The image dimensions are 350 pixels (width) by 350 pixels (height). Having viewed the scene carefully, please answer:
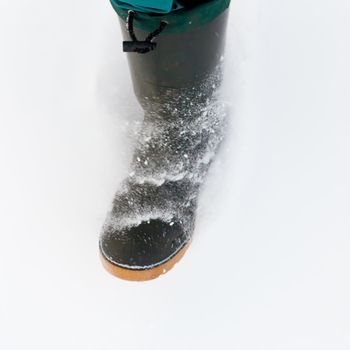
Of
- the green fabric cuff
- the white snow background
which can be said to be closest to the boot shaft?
Result: the green fabric cuff

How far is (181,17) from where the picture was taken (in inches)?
25.4

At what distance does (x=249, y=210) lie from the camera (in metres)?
0.91

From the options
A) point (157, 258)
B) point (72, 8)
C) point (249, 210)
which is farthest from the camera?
point (72, 8)

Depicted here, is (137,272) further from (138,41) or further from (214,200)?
(138,41)

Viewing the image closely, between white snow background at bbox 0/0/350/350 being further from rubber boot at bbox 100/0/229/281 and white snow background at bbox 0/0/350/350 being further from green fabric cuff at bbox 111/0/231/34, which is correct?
green fabric cuff at bbox 111/0/231/34

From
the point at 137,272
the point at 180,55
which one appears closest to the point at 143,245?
the point at 137,272

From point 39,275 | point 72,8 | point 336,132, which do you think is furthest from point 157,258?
point 72,8

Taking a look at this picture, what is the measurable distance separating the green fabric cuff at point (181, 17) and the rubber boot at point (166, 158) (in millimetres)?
43

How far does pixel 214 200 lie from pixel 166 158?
0.43 feet

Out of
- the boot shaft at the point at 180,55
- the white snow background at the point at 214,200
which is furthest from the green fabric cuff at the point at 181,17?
the white snow background at the point at 214,200

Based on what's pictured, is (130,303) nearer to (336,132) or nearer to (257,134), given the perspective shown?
(257,134)

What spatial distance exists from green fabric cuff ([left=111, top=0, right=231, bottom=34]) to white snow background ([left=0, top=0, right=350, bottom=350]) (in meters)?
0.30

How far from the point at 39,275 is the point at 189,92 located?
1.39ft

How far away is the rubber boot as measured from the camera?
0.76 meters
